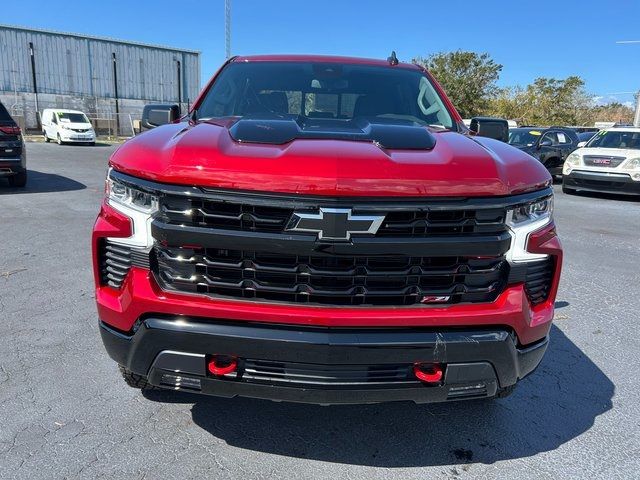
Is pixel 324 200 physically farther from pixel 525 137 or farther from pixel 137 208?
pixel 525 137

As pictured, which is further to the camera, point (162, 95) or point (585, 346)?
point (162, 95)

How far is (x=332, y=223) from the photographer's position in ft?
6.39

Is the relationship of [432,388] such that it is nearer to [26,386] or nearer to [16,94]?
[26,386]

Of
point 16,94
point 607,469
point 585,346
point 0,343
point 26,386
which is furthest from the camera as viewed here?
point 16,94

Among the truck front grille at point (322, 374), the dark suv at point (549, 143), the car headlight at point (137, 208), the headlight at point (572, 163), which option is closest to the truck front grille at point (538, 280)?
the truck front grille at point (322, 374)

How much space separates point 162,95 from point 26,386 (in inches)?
1791

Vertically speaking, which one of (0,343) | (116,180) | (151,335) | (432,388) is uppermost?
(116,180)

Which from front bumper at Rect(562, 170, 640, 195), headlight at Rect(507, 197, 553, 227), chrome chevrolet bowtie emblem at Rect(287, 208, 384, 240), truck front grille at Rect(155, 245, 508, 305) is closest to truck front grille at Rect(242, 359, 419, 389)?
truck front grille at Rect(155, 245, 508, 305)

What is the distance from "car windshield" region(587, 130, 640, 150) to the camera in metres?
Result: 12.8

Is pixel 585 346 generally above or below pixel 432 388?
below

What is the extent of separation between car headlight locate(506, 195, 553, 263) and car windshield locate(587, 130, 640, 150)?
12548 millimetres

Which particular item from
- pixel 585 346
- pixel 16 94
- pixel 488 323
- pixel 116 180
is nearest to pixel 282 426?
pixel 488 323

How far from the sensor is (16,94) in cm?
3600

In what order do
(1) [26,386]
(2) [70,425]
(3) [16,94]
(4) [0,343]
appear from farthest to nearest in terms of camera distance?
(3) [16,94] → (4) [0,343] → (1) [26,386] → (2) [70,425]
